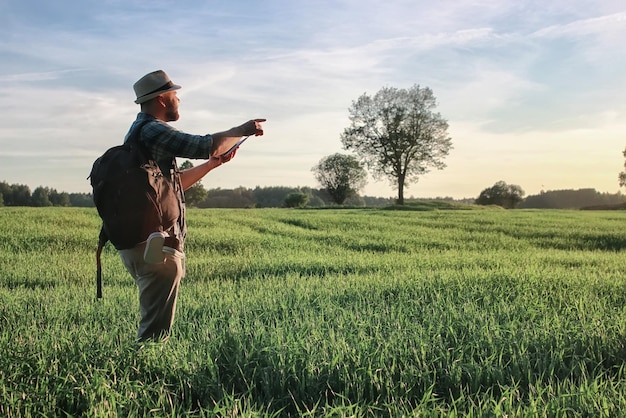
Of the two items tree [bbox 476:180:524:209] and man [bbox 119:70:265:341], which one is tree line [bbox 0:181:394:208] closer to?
tree [bbox 476:180:524:209]

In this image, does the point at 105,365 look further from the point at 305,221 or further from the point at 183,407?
the point at 305,221

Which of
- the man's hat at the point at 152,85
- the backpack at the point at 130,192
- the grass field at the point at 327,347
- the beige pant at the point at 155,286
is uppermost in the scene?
the man's hat at the point at 152,85

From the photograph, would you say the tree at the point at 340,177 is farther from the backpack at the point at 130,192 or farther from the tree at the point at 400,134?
the backpack at the point at 130,192

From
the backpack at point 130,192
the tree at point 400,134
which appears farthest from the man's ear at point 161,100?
the tree at point 400,134

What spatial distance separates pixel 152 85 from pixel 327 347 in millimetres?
2469

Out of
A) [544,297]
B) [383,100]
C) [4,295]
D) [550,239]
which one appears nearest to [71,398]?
[4,295]

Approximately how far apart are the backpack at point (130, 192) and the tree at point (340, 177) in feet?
244

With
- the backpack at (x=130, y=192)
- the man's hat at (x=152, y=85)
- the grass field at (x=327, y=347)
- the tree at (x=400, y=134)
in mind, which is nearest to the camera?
the grass field at (x=327, y=347)

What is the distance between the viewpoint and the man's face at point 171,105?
3.96m

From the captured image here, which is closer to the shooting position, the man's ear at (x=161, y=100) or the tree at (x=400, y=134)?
the man's ear at (x=161, y=100)

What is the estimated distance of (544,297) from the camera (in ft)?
22.1

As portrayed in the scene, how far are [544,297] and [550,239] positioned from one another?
37.9 feet

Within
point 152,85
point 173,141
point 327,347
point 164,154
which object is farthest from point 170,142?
point 327,347

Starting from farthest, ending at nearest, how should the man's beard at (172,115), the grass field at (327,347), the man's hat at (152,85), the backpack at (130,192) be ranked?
the man's beard at (172,115) → the man's hat at (152,85) → the backpack at (130,192) → the grass field at (327,347)
